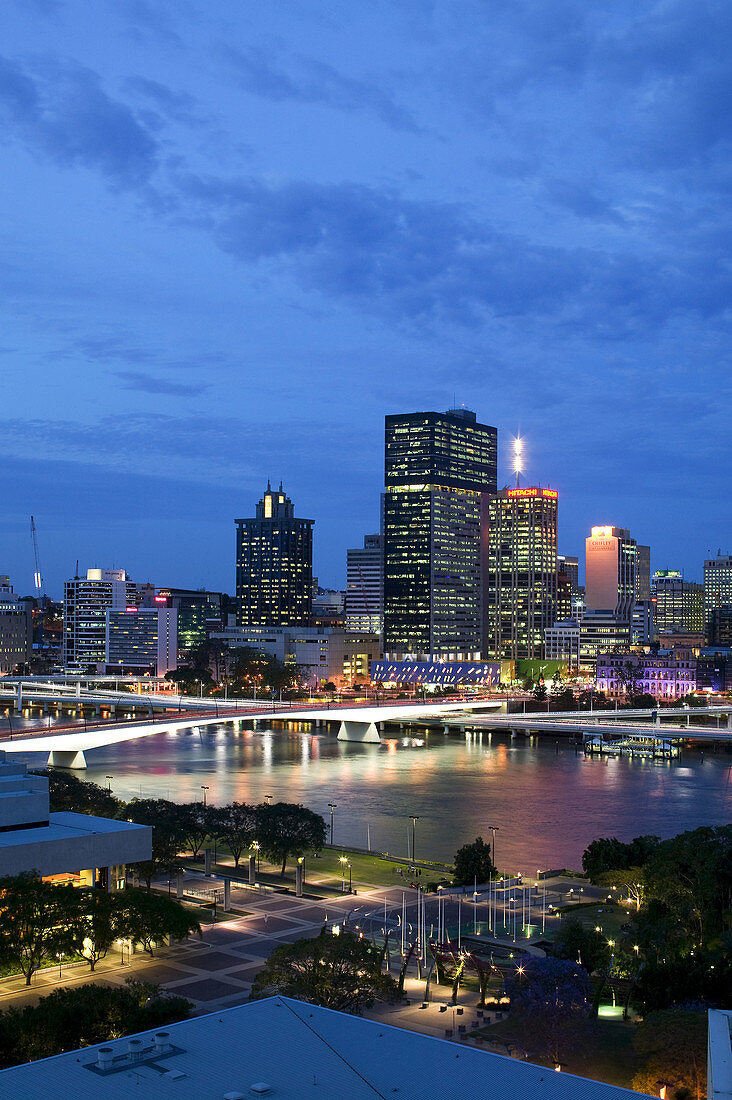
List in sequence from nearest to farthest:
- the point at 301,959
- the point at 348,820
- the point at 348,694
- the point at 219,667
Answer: the point at 301,959 → the point at 348,820 → the point at 348,694 → the point at 219,667

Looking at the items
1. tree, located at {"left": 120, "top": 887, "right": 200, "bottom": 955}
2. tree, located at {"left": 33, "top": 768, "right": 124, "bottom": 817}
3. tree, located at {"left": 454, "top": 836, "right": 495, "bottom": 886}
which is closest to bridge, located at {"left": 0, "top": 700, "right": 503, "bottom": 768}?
tree, located at {"left": 33, "top": 768, "right": 124, "bottom": 817}

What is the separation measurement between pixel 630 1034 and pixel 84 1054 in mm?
9804

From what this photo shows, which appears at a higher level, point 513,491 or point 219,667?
point 513,491

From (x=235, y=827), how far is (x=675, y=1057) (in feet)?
61.4

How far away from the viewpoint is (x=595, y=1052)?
60.2ft

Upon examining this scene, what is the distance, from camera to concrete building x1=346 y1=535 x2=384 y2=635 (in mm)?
177988

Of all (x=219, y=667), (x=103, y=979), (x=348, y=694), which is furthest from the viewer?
(x=219, y=667)

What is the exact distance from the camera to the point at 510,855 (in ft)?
121

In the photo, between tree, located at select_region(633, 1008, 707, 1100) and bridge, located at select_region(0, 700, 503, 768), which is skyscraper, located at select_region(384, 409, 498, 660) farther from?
tree, located at select_region(633, 1008, 707, 1100)

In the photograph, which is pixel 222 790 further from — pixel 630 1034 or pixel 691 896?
pixel 630 1034

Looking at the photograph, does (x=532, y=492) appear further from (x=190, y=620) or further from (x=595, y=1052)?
(x=595, y=1052)

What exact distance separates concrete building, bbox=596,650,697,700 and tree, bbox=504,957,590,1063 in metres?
105

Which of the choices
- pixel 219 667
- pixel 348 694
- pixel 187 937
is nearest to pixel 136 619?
pixel 219 667

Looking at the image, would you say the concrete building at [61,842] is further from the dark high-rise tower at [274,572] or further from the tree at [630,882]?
the dark high-rise tower at [274,572]
